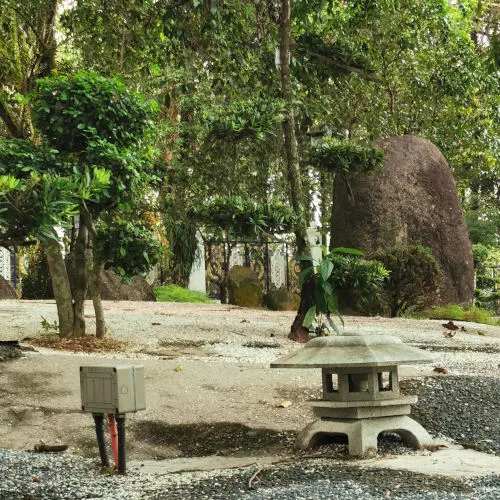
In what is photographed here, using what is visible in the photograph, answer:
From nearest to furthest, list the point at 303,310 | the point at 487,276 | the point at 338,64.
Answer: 1. the point at 303,310
2. the point at 338,64
3. the point at 487,276

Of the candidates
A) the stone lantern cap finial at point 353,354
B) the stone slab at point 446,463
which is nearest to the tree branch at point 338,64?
the stone lantern cap finial at point 353,354

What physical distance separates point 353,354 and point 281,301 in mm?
11161

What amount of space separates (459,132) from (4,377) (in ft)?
36.2

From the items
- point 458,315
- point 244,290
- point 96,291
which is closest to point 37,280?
point 244,290

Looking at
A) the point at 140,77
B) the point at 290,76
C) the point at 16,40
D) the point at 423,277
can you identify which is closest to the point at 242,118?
the point at 290,76

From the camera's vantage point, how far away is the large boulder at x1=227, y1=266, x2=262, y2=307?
16859 mm

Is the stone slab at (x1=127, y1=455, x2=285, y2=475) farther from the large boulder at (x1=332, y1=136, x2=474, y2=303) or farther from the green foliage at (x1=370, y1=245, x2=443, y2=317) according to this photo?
the large boulder at (x1=332, y1=136, x2=474, y2=303)

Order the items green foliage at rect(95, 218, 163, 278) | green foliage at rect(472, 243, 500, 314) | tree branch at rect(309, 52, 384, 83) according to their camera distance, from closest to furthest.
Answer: green foliage at rect(95, 218, 163, 278)
tree branch at rect(309, 52, 384, 83)
green foliage at rect(472, 243, 500, 314)

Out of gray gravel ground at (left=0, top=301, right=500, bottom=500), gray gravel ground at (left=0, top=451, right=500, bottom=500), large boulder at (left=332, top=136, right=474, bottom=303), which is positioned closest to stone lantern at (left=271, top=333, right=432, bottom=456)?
gray gravel ground at (left=0, top=301, right=500, bottom=500)

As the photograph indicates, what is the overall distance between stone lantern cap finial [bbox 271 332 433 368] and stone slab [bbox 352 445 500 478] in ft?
1.96

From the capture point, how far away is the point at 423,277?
1335cm

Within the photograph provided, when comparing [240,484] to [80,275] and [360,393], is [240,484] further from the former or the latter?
[80,275]

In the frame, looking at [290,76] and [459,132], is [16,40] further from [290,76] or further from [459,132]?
[459,132]

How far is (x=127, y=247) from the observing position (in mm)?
8523
